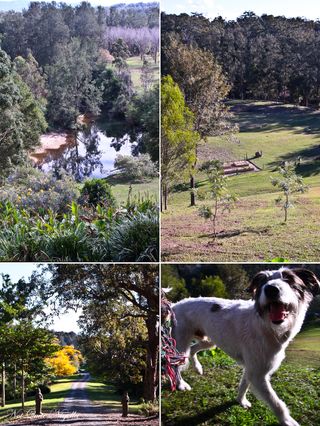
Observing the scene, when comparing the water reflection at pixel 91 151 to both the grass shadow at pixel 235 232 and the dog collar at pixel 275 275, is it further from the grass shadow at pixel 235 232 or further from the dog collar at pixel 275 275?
the dog collar at pixel 275 275

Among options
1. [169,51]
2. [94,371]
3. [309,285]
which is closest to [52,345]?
[94,371]

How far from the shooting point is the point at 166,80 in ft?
15.3

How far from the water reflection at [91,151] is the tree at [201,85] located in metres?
0.47

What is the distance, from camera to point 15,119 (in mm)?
4691

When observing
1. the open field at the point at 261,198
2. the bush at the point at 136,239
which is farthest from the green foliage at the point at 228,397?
the open field at the point at 261,198

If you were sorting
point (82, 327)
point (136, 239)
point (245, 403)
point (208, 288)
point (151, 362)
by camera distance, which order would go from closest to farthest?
point (245, 403) → point (208, 288) → point (151, 362) → point (82, 327) → point (136, 239)

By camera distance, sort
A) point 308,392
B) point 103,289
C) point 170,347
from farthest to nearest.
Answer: point 103,289 → point 170,347 → point 308,392

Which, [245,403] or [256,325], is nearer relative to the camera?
[256,325]

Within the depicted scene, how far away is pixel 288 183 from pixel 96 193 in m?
1.28

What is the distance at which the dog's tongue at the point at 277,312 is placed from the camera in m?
3.05

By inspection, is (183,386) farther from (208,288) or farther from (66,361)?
(66,361)

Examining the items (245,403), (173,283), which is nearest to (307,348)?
(245,403)

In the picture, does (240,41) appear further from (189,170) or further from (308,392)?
(308,392)

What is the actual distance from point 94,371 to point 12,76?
2.01 m
